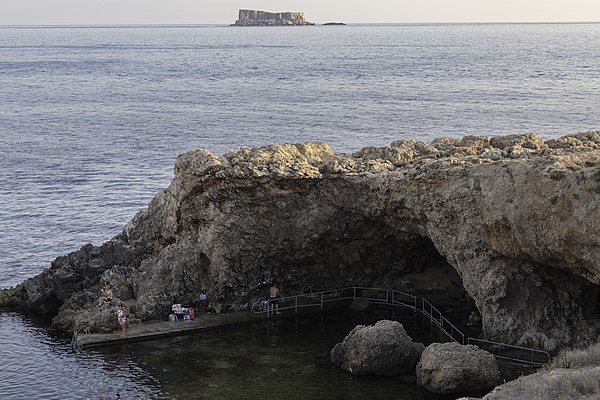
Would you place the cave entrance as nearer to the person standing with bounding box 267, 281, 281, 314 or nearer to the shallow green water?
the shallow green water

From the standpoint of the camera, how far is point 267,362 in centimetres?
4125

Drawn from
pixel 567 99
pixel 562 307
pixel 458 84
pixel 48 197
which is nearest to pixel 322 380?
pixel 562 307

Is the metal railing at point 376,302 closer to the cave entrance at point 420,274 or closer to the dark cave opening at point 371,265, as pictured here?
the dark cave opening at point 371,265

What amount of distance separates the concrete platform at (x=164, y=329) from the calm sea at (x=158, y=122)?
150 centimetres

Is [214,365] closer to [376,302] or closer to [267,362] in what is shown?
[267,362]

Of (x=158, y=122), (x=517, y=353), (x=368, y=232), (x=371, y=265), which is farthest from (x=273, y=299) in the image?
(x=158, y=122)

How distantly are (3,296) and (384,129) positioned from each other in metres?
56.3

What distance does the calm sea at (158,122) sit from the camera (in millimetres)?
61369

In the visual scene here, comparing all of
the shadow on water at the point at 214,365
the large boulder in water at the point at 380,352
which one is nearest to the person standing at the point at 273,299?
the shadow on water at the point at 214,365

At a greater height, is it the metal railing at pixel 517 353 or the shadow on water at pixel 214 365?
the metal railing at pixel 517 353

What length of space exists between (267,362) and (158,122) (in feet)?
244

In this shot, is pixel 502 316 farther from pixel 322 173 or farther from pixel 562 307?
pixel 322 173

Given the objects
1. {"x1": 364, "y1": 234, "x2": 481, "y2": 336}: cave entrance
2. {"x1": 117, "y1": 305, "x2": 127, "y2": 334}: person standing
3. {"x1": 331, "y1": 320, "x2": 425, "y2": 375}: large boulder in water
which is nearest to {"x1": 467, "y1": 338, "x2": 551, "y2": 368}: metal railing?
{"x1": 331, "y1": 320, "x2": 425, "y2": 375}: large boulder in water

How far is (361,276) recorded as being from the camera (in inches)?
1956
